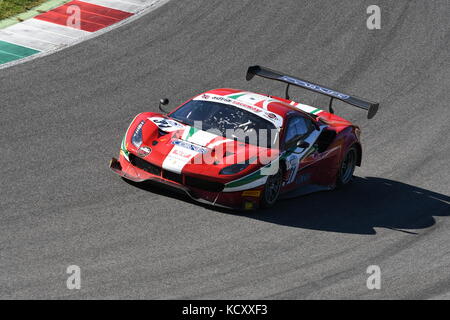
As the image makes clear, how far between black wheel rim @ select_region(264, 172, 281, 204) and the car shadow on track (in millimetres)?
147

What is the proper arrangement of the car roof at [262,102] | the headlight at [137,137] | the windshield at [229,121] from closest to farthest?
1. the headlight at [137,137]
2. the windshield at [229,121]
3. the car roof at [262,102]

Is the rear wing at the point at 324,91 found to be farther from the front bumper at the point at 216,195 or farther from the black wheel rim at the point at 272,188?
the front bumper at the point at 216,195

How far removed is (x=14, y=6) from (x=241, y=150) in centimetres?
928

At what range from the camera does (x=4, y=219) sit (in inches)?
392

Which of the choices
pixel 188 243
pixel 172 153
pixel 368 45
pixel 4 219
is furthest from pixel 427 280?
pixel 368 45

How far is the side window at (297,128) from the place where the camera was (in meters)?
11.9

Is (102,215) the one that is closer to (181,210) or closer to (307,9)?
(181,210)

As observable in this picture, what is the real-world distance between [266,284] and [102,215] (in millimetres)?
2433

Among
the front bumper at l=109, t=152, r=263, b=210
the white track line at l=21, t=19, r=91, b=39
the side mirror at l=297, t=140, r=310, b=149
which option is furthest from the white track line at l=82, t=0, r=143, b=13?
the front bumper at l=109, t=152, r=263, b=210

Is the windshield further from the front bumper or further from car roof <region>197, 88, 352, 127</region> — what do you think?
the front bumper

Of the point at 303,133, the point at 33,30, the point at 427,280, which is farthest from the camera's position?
the point at 33,30

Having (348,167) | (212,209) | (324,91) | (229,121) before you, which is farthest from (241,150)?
(348,167)

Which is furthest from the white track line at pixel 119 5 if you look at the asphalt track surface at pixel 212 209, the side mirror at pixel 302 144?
the side mirror at pixel 302 144

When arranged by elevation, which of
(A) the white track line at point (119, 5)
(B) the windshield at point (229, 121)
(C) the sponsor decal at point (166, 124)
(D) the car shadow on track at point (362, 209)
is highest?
(B) the windshield at point (229, 121)
